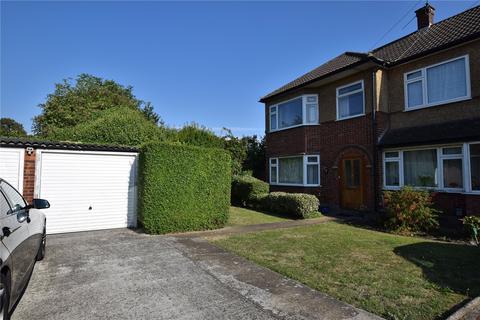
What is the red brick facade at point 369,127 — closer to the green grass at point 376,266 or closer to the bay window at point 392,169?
the bay window at point 392,169

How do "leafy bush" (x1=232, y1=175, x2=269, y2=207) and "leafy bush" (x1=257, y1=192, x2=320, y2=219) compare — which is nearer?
"leafy bush" (x1=257, y1=192, x2=320, y2=219)

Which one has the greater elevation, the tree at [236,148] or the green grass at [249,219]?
the tree at [236,148]

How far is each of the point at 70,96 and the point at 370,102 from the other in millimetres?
27959

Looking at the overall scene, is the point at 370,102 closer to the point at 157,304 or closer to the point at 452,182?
the point at 452,182

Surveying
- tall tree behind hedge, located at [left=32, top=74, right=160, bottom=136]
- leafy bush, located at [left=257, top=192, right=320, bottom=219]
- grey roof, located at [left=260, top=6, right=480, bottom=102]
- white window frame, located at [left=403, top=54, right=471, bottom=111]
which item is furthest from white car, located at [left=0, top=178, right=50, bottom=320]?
tall tree behind hedge, located at [left=32, top=74, right=160, bottom=136]

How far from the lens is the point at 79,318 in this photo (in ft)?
12.0

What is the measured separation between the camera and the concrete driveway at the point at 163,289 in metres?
3.79

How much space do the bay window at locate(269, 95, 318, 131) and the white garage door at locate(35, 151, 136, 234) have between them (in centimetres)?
913

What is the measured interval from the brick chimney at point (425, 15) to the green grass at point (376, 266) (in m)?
Result: 11.4

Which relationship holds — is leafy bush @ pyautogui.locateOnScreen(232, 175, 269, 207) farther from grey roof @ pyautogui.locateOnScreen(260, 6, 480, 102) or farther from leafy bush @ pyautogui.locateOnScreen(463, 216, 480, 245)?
leafy bush @ pyautogui.locateOnScreen(463, 216, 480, 245)

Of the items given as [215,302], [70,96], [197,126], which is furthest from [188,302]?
[70,96]

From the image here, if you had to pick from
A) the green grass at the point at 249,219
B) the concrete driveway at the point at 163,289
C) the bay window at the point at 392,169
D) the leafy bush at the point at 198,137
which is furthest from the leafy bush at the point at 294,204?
the concrete driveway at the point at 163,289

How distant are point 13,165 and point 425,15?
18.0m

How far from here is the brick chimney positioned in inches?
561
